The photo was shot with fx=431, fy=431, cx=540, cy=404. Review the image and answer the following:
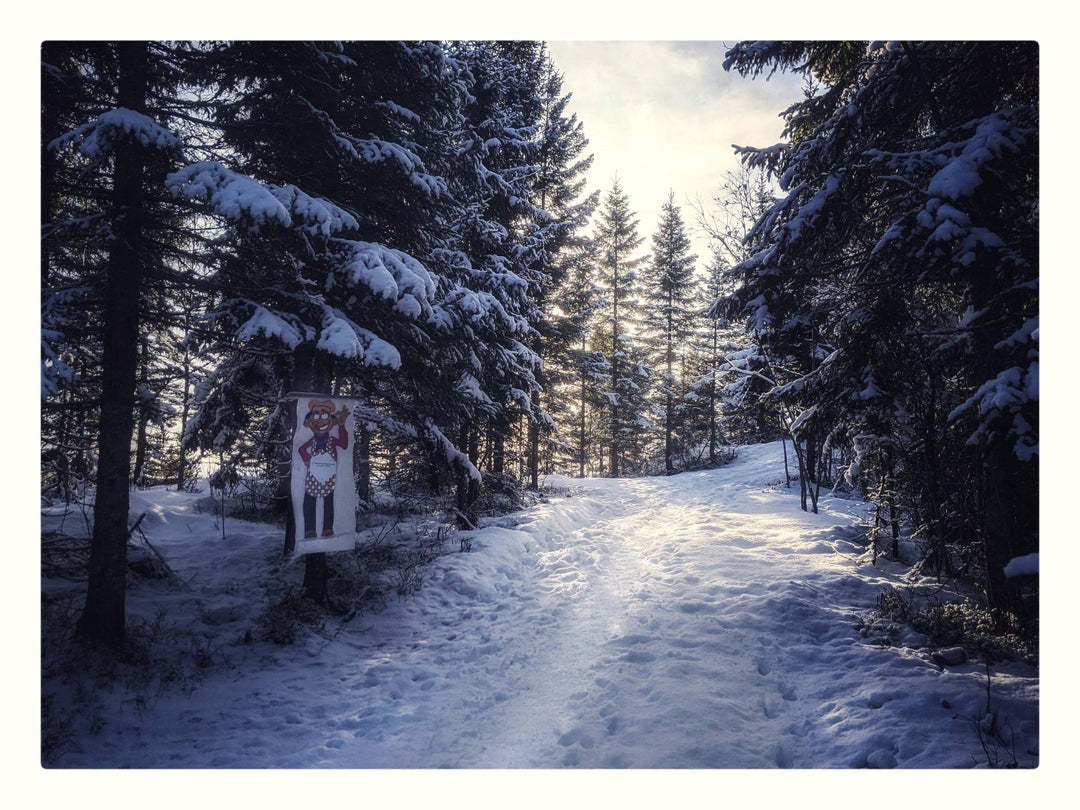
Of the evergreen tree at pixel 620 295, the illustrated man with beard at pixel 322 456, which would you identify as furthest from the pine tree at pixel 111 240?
the evergreen tree at pixel 620 295

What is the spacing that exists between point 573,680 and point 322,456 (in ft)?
12.7

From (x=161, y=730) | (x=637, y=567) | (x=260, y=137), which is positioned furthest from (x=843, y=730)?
(x=260, y=137)

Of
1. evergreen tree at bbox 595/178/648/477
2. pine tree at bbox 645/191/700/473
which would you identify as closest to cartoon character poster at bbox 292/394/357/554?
evergreen tree at bbox 595/178/648/477

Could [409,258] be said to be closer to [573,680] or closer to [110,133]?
[110,133]

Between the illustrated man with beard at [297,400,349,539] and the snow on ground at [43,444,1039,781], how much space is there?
5.14 feet

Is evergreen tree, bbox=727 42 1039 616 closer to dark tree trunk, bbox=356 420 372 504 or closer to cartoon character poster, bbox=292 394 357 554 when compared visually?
cartoon character poster, bbox=292 394 357 554

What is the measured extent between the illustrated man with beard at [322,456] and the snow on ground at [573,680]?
157 centimetres

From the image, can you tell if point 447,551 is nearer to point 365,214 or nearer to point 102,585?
point 102,585

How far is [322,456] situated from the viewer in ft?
17.6

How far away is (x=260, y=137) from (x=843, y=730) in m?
8.72

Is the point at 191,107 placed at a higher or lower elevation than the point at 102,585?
→ higher

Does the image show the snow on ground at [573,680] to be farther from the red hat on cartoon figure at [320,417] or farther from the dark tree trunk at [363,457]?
the red hat on cartoon figure at [320,417]

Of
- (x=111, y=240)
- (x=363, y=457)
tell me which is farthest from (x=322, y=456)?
(x=363, y=457)

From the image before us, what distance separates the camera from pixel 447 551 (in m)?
8.51
